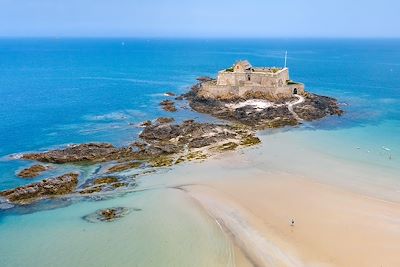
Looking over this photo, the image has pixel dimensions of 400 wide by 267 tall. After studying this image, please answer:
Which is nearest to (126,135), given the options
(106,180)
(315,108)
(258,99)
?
(106,180)

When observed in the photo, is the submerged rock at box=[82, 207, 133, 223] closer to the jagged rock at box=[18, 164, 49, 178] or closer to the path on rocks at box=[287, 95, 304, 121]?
the jagged rock at box=[18, 164, 49, 178]

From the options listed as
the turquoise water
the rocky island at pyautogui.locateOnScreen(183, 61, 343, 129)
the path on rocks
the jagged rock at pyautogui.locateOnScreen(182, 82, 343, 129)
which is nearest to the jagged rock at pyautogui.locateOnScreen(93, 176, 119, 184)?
the turquoise water

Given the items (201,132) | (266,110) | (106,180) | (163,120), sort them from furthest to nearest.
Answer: (266,110)
(163,120)
(201,132)
(106,180)

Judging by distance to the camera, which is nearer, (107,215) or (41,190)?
(107,215)

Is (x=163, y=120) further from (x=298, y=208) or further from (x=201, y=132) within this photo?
(x=298, y=208)

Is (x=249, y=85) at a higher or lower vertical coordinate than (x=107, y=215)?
higher

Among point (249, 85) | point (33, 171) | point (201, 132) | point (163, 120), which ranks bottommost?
point (33, 171)

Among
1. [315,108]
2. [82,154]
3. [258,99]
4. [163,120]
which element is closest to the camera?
[82,154]
